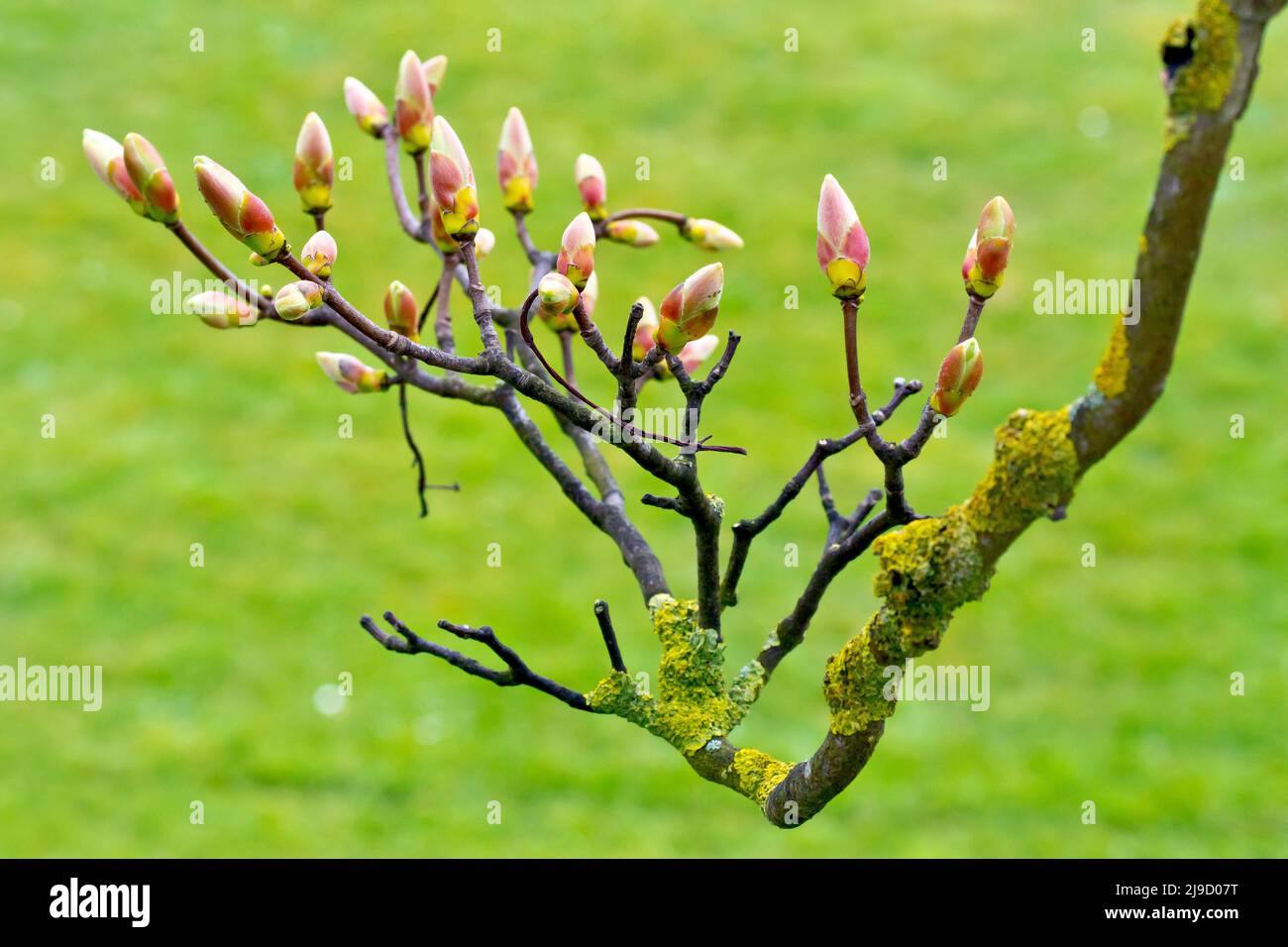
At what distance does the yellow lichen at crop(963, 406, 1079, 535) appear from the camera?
1110 mm

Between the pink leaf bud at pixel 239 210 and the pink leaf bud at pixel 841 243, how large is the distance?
20.2 inches

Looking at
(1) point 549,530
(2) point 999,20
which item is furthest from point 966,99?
(1) point 549,530

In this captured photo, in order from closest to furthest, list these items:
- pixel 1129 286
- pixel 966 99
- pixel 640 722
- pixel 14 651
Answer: pixel 1129 286 → pixel 640 722 → pixel 14 651 → pixel 966 99

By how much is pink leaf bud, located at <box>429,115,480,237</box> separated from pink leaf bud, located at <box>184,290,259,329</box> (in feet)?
1.41

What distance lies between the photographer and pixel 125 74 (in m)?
9.76

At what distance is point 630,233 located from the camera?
1.89 metres

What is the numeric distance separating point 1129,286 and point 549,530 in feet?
18.6

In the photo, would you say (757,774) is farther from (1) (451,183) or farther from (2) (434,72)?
(2) (434,72)

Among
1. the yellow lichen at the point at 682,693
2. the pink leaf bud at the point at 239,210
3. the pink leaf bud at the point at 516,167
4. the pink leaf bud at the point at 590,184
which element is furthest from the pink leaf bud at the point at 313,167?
the yellow lichen at the point at 682,693

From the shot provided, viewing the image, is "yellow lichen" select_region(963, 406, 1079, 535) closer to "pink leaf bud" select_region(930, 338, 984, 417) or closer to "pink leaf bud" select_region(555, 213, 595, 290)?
"pink leaf bud" select_region(930, 338, 984, 417)

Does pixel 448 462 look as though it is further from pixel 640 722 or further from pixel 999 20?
pixel 999 20

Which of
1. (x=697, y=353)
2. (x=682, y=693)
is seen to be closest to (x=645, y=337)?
(x=697, y=353)

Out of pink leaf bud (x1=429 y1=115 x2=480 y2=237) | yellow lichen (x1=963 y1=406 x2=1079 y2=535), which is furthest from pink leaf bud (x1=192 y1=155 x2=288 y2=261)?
yellow lichen (x1=963 y1=406 x2=1079 y2=535)

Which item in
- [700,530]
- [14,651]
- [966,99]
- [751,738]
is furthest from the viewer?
[966,99]
